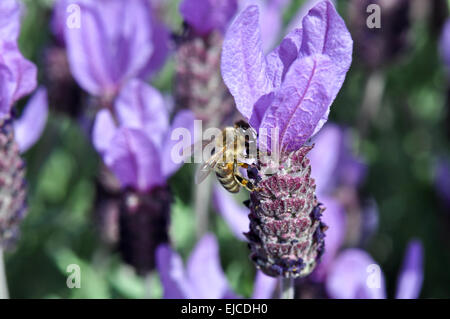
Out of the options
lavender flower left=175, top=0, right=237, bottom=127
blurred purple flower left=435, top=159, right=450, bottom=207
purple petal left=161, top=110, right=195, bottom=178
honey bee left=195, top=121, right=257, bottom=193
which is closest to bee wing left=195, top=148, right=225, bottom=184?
honey bee left=195, top=121, right=257, bottom=193

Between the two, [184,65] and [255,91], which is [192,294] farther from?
[184,65]

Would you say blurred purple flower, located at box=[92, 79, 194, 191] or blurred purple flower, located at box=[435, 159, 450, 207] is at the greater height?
blurred purple flower, located at box=[92, 79, 194, 191]

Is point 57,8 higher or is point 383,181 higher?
point 57,8

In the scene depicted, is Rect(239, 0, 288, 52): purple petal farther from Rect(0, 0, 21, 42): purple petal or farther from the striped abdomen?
Rect(0, 0, 21, 42): purple petal

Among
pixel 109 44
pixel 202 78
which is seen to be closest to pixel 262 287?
pixel 202 78

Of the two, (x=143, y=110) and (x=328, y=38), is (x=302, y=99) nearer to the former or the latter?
(x=328, y=38)

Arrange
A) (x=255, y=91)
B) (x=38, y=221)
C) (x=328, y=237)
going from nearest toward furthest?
(x=255, y=91), (x=328, y=237), (x=38, y=221)

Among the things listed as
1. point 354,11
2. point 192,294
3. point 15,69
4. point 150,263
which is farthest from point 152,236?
point 354,11
